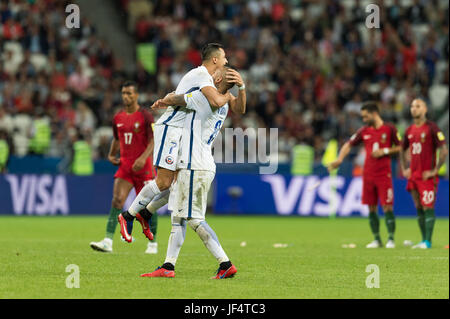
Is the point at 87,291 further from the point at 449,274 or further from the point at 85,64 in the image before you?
the point at 85,64

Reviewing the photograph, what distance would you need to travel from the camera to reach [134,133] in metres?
13.6

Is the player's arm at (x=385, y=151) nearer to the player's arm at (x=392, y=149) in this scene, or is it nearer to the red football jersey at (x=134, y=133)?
the player's arm at (x=392, y=149)

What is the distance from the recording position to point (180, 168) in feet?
32.6

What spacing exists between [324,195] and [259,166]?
71.6 inches

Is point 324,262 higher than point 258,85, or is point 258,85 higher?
point 258,85

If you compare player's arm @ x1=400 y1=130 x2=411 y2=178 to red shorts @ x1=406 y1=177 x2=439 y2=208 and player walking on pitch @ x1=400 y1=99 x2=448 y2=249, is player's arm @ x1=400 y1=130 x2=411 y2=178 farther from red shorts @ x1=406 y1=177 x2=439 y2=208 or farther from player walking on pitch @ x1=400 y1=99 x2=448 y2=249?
red shorts @ x1=406 y1=177 x2=439 y2=208

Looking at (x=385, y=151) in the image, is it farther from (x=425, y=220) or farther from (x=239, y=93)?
(x=239, y=93)

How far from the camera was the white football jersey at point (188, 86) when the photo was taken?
9953 millimetres

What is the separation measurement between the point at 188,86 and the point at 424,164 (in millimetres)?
6436

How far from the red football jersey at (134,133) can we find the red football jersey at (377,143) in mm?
3781

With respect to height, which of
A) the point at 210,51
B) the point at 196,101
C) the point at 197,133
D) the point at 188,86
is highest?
the point at 210,51

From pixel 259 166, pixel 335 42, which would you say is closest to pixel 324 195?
pixel 259 166

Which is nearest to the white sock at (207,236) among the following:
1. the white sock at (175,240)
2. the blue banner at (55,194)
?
the white sock at (175,240)

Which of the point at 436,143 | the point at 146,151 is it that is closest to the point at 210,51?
the point at 146,151
